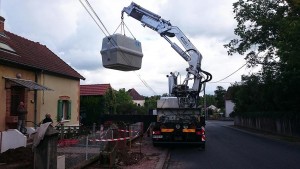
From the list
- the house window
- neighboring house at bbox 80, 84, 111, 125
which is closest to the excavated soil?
the house window

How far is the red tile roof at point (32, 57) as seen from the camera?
61.6 ft

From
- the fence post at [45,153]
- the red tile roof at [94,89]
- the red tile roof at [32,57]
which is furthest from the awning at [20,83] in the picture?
the red tile roof at [94,89]

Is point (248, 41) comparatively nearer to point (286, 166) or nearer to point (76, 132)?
point (76, 132)

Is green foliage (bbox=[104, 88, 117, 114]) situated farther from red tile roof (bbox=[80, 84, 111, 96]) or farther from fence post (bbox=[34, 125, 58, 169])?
fence post (bbox=[34, 125, 58, 169])

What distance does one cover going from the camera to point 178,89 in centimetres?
2464

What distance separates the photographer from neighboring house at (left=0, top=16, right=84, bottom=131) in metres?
17.7

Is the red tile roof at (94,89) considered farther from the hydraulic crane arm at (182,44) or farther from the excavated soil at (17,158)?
the excavated soil at (17,158)

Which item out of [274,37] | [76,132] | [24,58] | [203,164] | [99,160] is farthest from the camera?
[274,37]

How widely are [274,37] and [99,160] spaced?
2360 cm

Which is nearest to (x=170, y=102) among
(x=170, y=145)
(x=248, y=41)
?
(x=170, y=145)

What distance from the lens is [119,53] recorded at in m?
13.0

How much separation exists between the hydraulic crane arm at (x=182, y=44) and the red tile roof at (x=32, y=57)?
5485 millimetres

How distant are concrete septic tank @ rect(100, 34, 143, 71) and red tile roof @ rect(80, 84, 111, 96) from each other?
24.6 meters

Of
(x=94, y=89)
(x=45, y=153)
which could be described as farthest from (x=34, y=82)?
(x=94, y=89)
